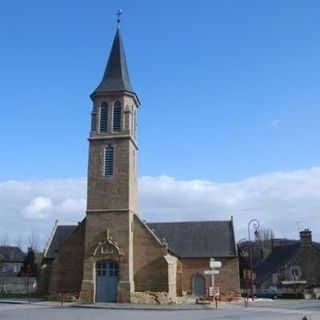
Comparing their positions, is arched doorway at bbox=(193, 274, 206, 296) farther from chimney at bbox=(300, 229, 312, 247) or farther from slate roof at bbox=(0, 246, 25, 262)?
slate roof at bbox=(0, 246, 25, 262)

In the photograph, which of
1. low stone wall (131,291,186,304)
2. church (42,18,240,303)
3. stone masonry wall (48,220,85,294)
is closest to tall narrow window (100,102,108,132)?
church (42,18,240,303)

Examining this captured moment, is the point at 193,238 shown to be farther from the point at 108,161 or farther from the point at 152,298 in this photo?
the point at 108,161

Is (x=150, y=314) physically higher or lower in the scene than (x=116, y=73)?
lower

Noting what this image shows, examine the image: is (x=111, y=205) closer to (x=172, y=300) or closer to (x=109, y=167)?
(x=109, y=167)

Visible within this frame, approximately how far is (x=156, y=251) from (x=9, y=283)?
2683cm

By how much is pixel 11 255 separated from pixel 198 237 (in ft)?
176

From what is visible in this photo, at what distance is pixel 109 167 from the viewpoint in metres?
39.1

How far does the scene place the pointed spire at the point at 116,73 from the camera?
134 feet

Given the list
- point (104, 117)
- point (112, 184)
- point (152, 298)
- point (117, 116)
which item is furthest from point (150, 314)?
point (104, 117)

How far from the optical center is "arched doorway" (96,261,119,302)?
36.5m

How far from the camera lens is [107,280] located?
36875 mm

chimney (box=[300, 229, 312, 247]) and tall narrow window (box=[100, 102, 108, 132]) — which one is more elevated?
tall narrow window (box=[100, 102, 108, 132])

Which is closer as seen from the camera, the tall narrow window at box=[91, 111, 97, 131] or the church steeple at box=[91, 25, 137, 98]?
the tall narrow window at box=[91, 111, 97, 131]

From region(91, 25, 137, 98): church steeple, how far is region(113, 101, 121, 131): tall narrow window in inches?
47.2
